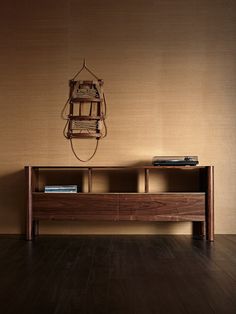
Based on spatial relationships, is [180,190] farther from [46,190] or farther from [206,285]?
[206,285]

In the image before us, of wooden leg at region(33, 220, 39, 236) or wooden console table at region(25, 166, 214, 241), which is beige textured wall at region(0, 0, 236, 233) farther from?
wooden console table at region(25, 166, 214, 241)

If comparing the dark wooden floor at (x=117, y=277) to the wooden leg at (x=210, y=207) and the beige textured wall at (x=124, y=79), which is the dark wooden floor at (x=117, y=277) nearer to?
the wooden leg at (x=210, y=207)

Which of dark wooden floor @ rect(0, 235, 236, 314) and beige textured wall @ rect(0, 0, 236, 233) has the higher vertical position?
beige textured wall @ rect(0, 0, 236, 233)

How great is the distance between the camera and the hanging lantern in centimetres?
418

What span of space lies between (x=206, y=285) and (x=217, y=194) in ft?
Result: 6.87

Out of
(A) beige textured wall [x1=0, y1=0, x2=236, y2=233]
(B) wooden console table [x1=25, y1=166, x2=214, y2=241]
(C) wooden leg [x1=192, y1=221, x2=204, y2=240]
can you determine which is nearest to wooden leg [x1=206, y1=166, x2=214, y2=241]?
(B) wooden console table [x1=25, y1=166, x2=214, y2=241]

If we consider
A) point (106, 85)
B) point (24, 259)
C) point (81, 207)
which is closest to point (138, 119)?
point (106, 85)

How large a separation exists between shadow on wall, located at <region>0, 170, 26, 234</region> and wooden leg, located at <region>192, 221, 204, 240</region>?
179cm

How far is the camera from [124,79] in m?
4.21

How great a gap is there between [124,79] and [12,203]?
178cm

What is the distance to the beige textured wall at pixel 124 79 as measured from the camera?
4.18 m

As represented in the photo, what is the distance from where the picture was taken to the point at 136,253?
306 centimetres

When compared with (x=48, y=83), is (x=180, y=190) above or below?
below

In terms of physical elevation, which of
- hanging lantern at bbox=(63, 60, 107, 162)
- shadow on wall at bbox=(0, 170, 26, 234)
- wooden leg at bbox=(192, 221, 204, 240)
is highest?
hanging lantern at bbox=(63, 60, 107, 162)
